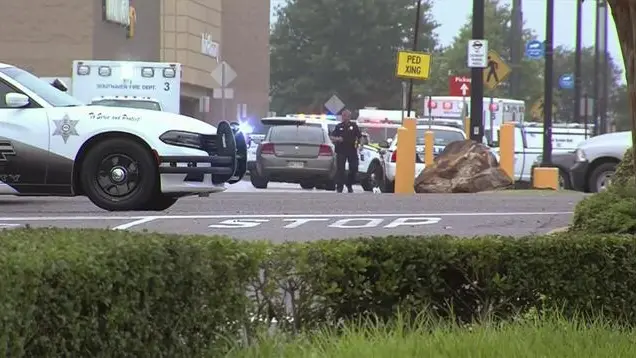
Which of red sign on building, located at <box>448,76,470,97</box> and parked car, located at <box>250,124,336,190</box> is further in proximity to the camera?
red sign on building, located at <box>448,76,470,97</box>

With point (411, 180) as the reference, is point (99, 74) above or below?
above

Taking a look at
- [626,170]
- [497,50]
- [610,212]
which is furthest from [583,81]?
[610,212]

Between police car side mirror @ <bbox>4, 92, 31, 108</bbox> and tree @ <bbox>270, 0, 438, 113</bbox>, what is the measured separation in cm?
6560

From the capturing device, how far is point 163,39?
5425 centimetres

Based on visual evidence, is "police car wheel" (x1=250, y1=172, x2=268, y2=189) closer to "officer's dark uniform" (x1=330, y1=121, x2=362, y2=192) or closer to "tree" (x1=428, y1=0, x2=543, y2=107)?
"officer's dark uniform" (x1=330, y1=121, x2=362, y2=192)

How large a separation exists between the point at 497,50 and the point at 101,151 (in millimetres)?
71165

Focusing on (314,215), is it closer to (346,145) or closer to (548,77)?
(346,145)

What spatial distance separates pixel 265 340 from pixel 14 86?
698 centimetres

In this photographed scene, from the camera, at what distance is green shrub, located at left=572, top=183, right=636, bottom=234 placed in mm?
6977

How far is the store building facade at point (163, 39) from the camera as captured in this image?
38906 millimetres

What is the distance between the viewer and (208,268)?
506 cm

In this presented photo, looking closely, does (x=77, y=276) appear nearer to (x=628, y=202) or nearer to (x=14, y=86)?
(x=628, y=202)

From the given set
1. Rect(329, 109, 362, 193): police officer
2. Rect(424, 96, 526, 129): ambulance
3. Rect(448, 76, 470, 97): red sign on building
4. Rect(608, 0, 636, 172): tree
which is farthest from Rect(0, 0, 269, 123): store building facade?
Rect(608, 0, 636, 172): tree

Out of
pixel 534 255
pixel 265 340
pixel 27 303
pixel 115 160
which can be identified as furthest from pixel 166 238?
pixel 115 160
